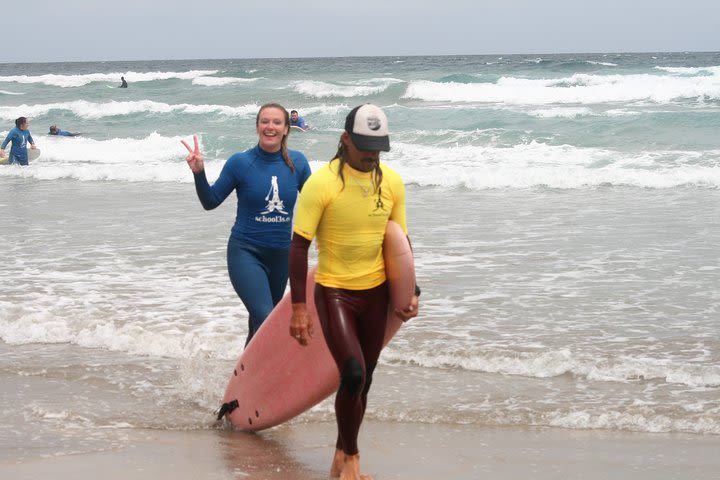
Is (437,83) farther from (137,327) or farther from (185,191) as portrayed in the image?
(137,327)

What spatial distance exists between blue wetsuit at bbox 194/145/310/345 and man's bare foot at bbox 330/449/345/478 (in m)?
1.09

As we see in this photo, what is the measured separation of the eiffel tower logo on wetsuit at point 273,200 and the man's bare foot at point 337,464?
145 centimetres

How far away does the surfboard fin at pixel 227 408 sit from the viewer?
542cm

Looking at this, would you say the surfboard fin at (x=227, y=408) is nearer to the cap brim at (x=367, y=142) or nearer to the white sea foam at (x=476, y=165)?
the cap brim at (x=367, y=142)

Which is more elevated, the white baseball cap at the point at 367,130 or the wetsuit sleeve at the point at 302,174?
the white baseball cap at the point at 367,130

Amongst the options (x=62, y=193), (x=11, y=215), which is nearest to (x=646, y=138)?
(x=62, y=193)

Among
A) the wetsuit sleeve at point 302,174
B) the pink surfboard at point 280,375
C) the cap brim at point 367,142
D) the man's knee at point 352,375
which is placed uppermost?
the cap brim at point 367,142

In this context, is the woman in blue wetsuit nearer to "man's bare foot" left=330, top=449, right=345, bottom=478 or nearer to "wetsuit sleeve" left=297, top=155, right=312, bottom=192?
"wetsuit sleeve" left=297, top=155, right=312, bottom=192

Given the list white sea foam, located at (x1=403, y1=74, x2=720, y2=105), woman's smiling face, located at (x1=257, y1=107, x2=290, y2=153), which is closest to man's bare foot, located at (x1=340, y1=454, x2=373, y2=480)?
woman's smiling face, located at (x1=257, y1=107, x2=290, y2=153)

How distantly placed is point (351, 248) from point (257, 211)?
1.32m

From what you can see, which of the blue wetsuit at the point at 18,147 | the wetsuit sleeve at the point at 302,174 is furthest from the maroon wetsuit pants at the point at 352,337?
the blue wetsuit at the point at 18,147

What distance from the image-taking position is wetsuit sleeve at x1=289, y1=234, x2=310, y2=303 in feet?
13.6

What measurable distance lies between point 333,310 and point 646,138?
19566 mm

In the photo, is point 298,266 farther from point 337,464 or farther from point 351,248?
point 337,464
